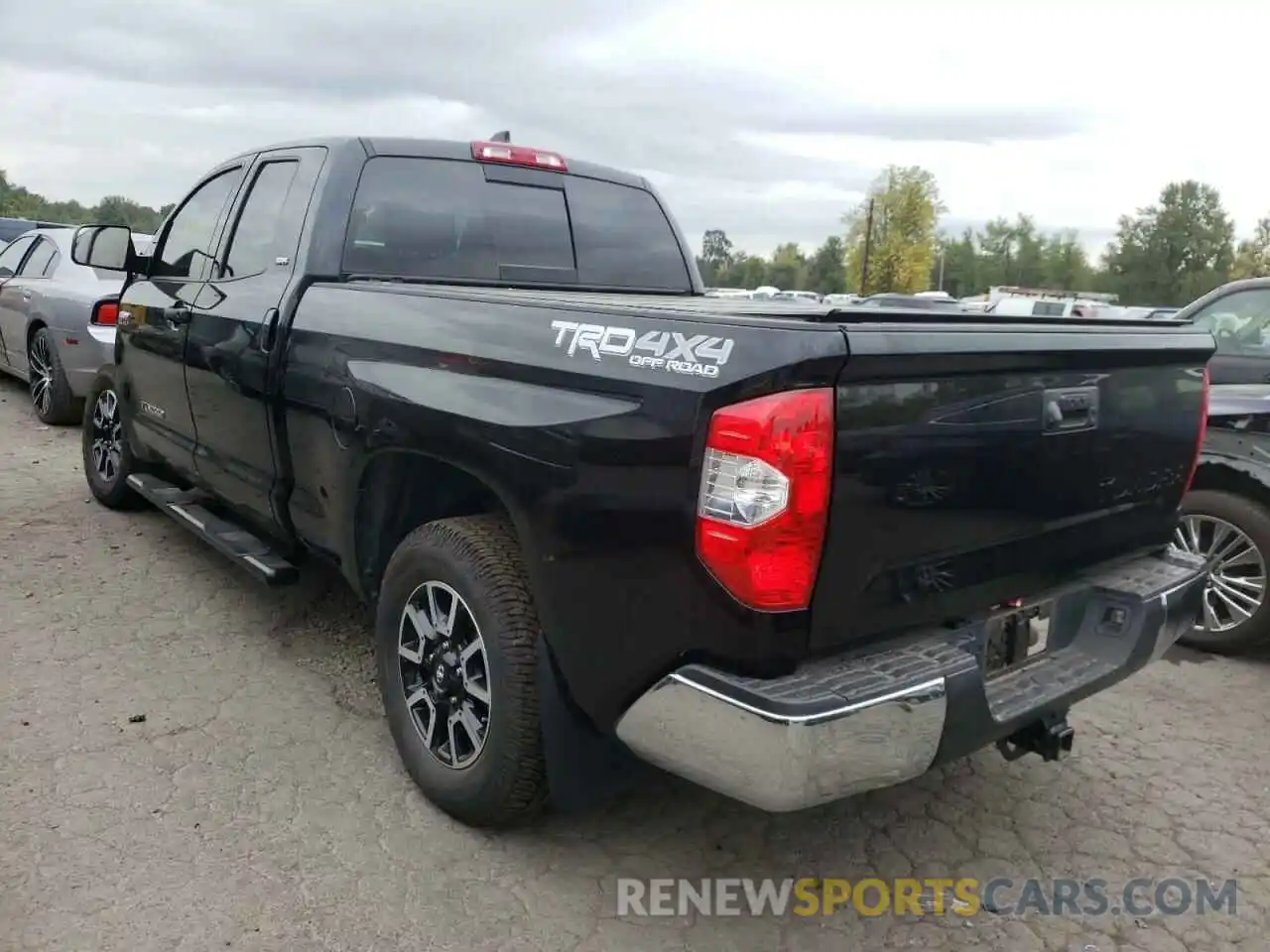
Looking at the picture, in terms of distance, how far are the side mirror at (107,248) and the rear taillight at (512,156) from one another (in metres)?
1.97

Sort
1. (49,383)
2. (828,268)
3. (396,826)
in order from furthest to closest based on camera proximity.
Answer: (828,268) → (49,383) → (396,826)

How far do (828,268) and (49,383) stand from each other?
82560 millimetres

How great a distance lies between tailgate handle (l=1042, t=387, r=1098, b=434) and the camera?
2.49 m

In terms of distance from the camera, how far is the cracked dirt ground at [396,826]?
255cm

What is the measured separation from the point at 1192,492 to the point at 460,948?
150 inches

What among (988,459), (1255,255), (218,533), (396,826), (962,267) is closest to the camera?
(988,459)

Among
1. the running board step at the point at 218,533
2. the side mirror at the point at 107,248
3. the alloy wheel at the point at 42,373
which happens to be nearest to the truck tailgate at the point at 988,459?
the running board step at the point at 218,533

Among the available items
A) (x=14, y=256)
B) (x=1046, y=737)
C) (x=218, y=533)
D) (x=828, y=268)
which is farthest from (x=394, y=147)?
(x=828, y=268)

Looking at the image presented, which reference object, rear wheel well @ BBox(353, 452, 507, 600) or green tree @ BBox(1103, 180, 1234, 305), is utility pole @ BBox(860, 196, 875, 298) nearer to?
green tree @ BBox(1103, 180, 1234, 305)

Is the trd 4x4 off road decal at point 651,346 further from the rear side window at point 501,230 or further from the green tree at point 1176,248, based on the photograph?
the green tree at point 1176,248

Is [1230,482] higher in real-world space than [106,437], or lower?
higher

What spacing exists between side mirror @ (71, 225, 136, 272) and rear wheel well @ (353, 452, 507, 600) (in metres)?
2.57

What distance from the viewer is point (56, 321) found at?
26.1 feet

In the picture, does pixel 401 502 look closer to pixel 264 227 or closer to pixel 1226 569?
pixel 264 227
